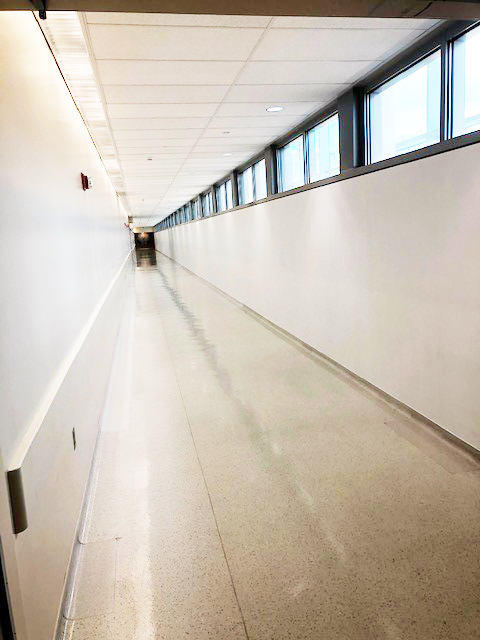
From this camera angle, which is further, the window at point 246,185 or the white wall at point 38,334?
the window at point 246,185

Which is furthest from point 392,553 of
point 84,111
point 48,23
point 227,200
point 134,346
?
point 227,200

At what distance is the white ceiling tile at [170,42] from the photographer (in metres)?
3.18

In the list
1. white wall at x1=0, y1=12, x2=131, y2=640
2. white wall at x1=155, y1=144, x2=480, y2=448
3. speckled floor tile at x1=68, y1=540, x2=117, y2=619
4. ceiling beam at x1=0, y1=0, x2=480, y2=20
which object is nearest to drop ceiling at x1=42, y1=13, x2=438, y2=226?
white wall at x1=0, y1=12, x2=131, y2=640

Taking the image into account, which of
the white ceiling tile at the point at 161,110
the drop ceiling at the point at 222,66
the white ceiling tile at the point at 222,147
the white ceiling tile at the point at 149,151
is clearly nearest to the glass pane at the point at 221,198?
the white ceiling tile at the point at 222,147

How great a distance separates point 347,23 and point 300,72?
3.12 ft

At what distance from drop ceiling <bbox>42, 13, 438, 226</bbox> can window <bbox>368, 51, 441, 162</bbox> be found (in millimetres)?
254

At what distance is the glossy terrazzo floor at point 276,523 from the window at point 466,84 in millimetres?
2223

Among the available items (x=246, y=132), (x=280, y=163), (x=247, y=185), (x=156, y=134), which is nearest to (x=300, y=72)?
(x=246, y=132)

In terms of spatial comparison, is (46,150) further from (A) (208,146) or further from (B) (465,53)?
(A) (208,146)

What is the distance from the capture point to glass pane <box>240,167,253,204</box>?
9635 mm

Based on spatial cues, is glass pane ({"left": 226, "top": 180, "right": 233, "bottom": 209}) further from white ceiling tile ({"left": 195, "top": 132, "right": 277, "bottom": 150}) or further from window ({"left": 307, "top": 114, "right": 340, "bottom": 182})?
window ({"left": 307, "top": 114, "right": 340, "bottom": 182})

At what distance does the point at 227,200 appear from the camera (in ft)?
39.5

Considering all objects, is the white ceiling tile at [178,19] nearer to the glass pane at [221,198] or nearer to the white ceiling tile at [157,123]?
the white ceiling tile at [157,123]

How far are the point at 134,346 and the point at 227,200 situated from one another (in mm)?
5998
